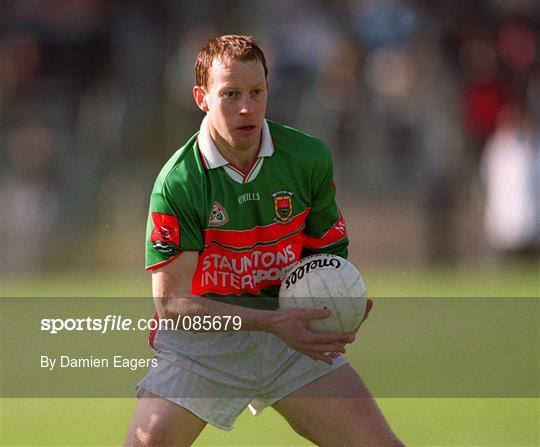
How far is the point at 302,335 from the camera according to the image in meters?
5.17

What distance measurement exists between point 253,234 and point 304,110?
A: 9.76 m

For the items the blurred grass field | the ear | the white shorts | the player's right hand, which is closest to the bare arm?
the player's right hand

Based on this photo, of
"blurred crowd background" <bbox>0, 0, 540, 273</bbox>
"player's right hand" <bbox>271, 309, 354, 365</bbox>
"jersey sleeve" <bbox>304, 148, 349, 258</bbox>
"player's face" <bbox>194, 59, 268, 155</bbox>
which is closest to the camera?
"player's right hand" <bbox>271, 309, 354, 365</bbox>

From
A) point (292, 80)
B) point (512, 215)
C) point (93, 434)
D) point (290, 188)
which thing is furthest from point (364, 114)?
point (290, 188)

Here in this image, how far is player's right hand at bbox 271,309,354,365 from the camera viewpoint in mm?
5168

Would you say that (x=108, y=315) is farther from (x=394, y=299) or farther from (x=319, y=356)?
(x=319, y=356)

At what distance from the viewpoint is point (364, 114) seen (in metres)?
15.1

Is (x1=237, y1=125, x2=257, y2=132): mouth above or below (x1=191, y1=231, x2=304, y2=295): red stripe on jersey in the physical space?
above

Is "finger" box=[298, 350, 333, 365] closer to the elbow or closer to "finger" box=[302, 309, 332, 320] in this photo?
"finger" box=[302, 309, 332, 320]

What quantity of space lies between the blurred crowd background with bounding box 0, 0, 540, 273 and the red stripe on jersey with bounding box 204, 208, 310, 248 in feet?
29.3

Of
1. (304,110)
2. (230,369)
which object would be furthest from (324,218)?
(304,110)

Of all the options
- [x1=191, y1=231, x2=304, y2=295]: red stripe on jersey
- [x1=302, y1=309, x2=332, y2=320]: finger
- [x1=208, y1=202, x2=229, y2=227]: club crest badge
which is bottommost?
[x1=302, y1=309, x2=332, y2=320]: finger

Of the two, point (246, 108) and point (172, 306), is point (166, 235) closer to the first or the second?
point (172, 306)

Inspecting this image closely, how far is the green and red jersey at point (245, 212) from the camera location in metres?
5.25
